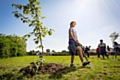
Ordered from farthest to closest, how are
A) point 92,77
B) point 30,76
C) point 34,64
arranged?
point 34,64, point 30,76, point 92,77

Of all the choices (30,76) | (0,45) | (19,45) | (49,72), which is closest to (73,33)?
(49,72)

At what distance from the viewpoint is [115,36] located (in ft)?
231

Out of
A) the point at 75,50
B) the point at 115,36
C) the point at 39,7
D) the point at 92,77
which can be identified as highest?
the point at 115,36

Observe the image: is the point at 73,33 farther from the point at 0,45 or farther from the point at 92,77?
the point at 0,45

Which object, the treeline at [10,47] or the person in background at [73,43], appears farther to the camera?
the treeline at [10,47]

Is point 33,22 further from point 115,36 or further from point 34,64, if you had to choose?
point 115,36

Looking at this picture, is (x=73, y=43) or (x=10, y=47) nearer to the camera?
(x=73, y=43)

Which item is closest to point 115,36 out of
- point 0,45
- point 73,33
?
point 0,45

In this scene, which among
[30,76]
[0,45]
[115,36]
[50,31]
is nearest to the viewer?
[30,76]

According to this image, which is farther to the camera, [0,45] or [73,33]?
[0,45]

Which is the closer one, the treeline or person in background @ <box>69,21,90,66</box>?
person in background @ <box>69,21,90,66</box>

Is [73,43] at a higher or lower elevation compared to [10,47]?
lower

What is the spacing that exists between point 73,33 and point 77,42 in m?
0.57

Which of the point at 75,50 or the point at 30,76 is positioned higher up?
the point at 75,50
